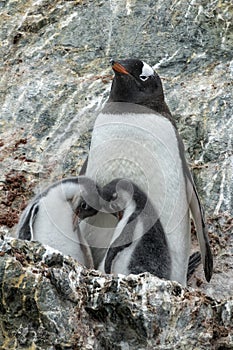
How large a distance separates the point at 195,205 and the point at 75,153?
1406mm

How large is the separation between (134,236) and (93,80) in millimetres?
2574

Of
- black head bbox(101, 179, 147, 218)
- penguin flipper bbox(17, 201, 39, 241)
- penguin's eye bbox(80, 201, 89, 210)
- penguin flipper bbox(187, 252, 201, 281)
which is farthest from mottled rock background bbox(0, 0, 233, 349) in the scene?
black head bbox(101, 179, 147, 218)

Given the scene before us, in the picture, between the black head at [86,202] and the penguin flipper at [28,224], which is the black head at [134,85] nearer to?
the black head at [86,202]

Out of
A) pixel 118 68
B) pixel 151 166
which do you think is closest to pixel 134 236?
pixel 151 166

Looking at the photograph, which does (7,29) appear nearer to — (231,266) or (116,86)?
(116,86)

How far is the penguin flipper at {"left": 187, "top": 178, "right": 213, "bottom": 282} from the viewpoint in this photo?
5.23 m

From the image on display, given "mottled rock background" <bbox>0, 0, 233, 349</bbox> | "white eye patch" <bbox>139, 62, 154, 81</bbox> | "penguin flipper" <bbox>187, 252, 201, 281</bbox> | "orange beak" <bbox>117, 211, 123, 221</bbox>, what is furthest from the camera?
"mottled rock background" <bbox>0, 0, 233, 349</bbox>

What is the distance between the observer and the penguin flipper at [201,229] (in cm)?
523

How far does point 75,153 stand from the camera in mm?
6531

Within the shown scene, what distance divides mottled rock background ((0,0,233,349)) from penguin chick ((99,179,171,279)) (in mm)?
1033

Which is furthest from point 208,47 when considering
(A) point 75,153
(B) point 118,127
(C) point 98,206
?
(C) point 98,206

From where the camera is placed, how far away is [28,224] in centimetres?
501

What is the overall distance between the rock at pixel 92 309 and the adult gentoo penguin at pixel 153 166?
88cm

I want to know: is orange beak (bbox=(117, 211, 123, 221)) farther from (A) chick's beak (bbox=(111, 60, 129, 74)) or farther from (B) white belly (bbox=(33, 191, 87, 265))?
(A) chick's beak (bbox=(111, 60, 129, 74))
